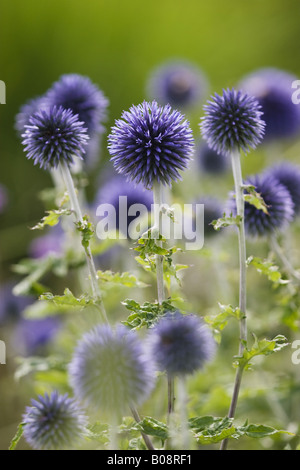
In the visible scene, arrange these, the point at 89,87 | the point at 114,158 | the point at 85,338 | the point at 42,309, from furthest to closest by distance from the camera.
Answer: the point at 42,309, the point at 89,87, the point at 114,158, the point at 85,338

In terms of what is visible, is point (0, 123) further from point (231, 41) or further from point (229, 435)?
point (229, 435)

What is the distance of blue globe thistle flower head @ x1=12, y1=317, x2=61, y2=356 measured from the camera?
10.8 feet

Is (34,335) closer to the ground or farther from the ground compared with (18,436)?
farther from the ground

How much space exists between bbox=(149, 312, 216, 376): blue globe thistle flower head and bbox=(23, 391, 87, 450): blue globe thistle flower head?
0.42 metres

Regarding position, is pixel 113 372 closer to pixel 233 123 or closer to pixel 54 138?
pixel 54 138

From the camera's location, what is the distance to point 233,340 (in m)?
2.98

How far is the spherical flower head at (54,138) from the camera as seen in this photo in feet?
5.40

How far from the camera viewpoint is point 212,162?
10.9 feet

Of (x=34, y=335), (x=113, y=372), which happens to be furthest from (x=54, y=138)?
(x=34, y=335)

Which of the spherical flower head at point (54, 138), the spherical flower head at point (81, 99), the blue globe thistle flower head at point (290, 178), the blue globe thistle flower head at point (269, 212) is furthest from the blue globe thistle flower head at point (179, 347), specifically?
the blue globe thistle flower head at point (290, 178)

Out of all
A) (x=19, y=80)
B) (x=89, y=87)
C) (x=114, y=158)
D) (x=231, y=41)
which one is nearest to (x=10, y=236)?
(x=19, y=80)

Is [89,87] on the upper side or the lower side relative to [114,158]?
upper

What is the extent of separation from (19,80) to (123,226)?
3416 mm

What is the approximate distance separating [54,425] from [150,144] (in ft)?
2.97
